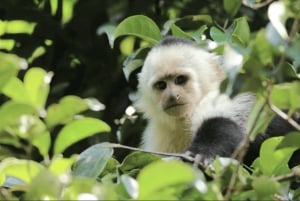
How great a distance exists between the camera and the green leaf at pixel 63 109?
1.23 m

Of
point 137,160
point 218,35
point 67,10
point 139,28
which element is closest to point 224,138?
point 218,35

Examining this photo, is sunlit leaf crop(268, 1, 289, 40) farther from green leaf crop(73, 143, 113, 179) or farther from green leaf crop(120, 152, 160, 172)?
green leaf crop(120, 152, 160, 172)

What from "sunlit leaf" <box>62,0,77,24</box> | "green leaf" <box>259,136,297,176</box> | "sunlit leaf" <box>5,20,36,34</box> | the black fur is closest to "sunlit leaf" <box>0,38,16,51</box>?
"sunlit leaf" <box>5,20,36,34</box>

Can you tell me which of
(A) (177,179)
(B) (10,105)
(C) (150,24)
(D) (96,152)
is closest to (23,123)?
(B) (10,105)

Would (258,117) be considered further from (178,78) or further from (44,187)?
(178,78)

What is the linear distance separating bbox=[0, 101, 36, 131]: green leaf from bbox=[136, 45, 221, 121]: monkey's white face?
5.26 ft

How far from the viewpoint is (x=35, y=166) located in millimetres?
1294

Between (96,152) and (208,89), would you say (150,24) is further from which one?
(96,152)

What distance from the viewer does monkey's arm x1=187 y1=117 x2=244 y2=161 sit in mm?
2393

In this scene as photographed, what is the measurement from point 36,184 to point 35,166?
0.22 metres

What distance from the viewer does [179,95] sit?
9.46ft

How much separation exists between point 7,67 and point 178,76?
1699mm

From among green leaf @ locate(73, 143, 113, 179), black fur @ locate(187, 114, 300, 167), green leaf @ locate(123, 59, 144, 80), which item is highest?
green leaf @ locate(73, 143, 113, 179)

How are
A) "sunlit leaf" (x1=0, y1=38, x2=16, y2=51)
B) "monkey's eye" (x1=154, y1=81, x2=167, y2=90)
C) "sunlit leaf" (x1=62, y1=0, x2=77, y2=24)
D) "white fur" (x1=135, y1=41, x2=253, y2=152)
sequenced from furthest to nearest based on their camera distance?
"sunlit leaf" (x1=62, y1=0, x2=77, y2=24) → "sunlit leaf" (x1=0, y1=38, x2=16, y2=51) → "monkey's eye" (x1=154, y1=81, x2=167, y2=90) → "white fur" (x1=135, y1=41, x2=253, y2=152)
